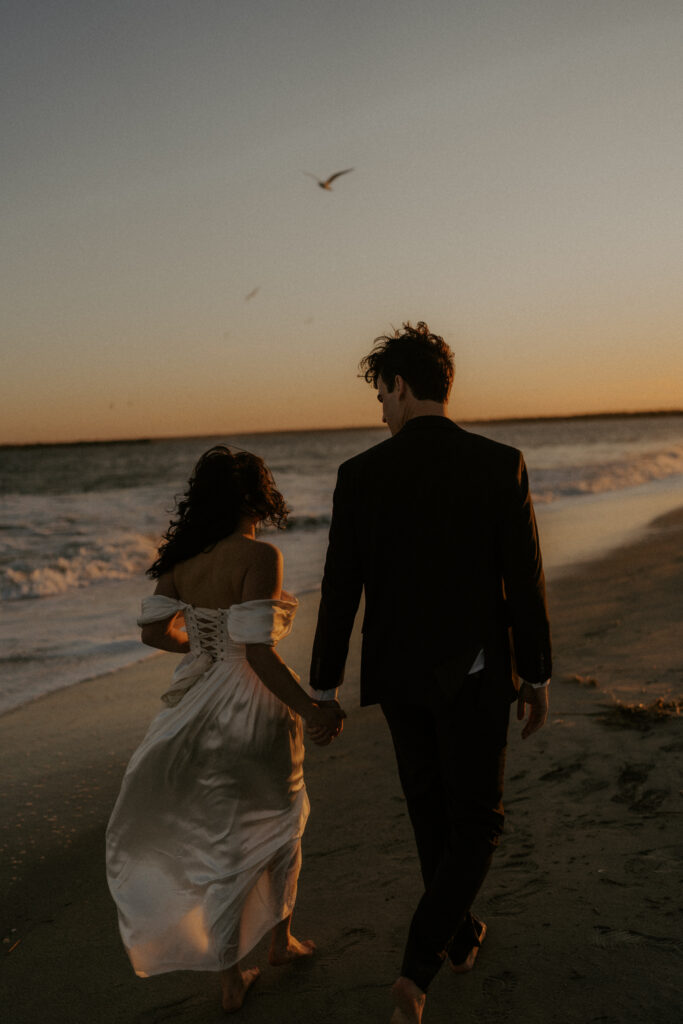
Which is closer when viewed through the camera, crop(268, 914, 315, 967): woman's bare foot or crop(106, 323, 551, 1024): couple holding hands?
crop(106, 323, 551, 1024): couple holding hands

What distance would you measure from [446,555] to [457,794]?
695mm

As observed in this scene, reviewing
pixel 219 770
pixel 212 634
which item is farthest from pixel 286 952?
pixel 212 634

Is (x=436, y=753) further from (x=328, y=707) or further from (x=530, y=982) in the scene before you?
(x=530, y=982)

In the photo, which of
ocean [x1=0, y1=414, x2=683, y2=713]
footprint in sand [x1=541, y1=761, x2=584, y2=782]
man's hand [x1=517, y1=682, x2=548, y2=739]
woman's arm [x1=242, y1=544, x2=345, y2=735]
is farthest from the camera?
ocean [x1=0, y1=414, x2=683, y2=713]

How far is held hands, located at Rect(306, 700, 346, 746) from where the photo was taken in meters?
2.62

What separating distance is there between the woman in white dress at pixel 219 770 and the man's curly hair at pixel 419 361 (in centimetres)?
60

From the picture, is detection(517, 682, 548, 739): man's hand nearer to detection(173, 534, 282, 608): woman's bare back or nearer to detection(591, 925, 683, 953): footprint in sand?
detection(591, 925, 683, 953): footprint in sand

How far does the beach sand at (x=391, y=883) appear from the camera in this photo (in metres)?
2.54

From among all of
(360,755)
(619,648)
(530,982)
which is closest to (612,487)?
(619,648)

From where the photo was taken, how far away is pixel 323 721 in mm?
2615

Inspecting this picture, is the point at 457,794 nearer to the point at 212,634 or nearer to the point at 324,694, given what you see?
the point at 324,694

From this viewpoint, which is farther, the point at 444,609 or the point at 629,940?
the point at 629,940

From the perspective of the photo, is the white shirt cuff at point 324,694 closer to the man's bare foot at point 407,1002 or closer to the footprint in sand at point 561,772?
the man's bare foot at point 407,1002

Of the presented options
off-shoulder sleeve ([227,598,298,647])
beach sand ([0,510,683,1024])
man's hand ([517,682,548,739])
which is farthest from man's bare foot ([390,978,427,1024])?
off-shoulder sleeve ([227,598,298,647])
